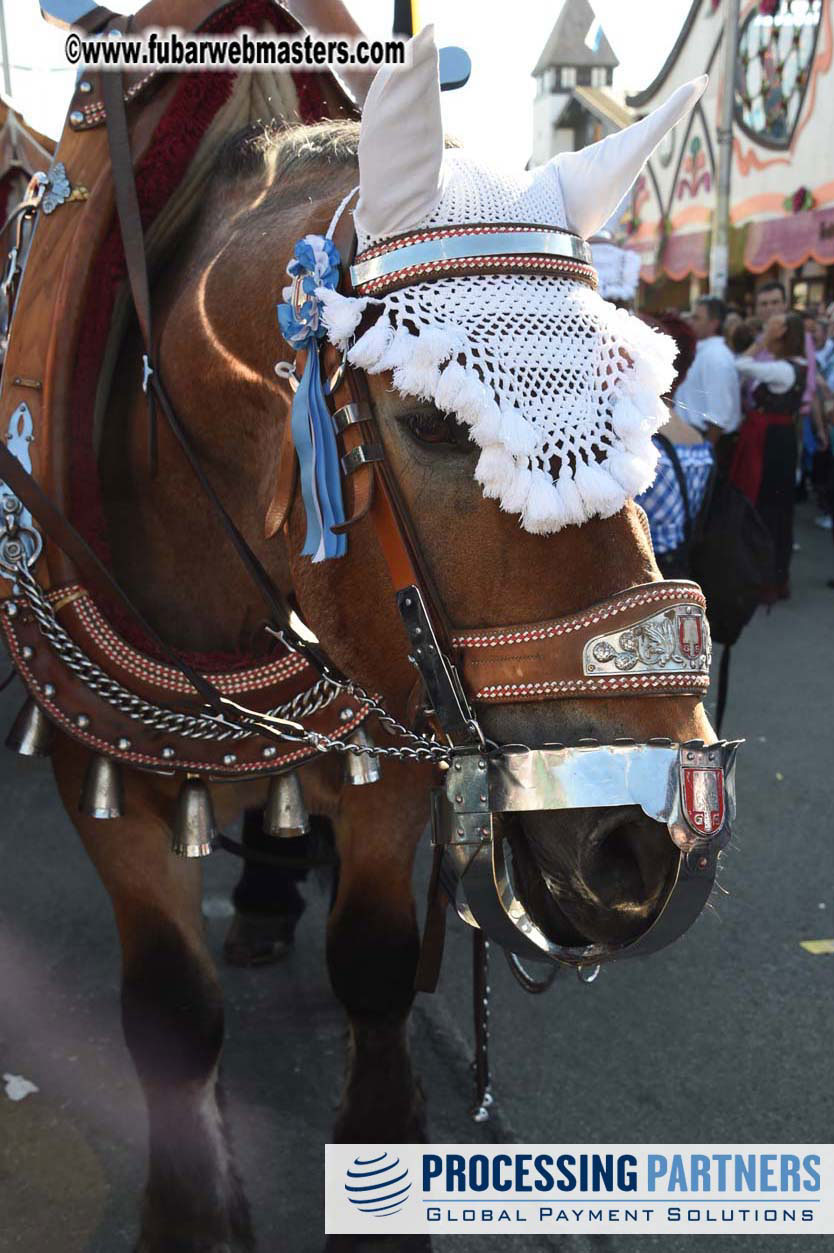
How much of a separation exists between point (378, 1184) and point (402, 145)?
184 cm

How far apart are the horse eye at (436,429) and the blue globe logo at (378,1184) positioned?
1.49 metres

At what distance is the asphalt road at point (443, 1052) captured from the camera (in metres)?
2.21

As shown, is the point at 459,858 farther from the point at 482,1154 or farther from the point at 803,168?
the point at 803,168

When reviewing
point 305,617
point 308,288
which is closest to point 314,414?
point 308,288

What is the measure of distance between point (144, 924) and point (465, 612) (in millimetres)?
1003

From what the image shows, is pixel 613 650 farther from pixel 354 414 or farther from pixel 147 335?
pixel 147 335

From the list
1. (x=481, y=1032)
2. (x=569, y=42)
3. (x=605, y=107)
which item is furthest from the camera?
(x=569, y=42)

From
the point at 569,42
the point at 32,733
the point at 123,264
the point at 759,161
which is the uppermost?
the point at 569,42

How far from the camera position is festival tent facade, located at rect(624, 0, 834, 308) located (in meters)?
13.1

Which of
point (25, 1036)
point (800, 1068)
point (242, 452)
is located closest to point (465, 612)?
point (242, 452)

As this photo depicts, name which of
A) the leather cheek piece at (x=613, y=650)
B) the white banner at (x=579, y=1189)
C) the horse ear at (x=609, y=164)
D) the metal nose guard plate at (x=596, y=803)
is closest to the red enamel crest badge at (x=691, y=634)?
the leather cheek piece at (x=613, y=650)

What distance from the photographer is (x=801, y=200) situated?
13.4 m

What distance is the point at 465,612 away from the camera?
1.30 meters

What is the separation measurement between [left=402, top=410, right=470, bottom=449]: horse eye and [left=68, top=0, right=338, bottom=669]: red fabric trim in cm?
64
